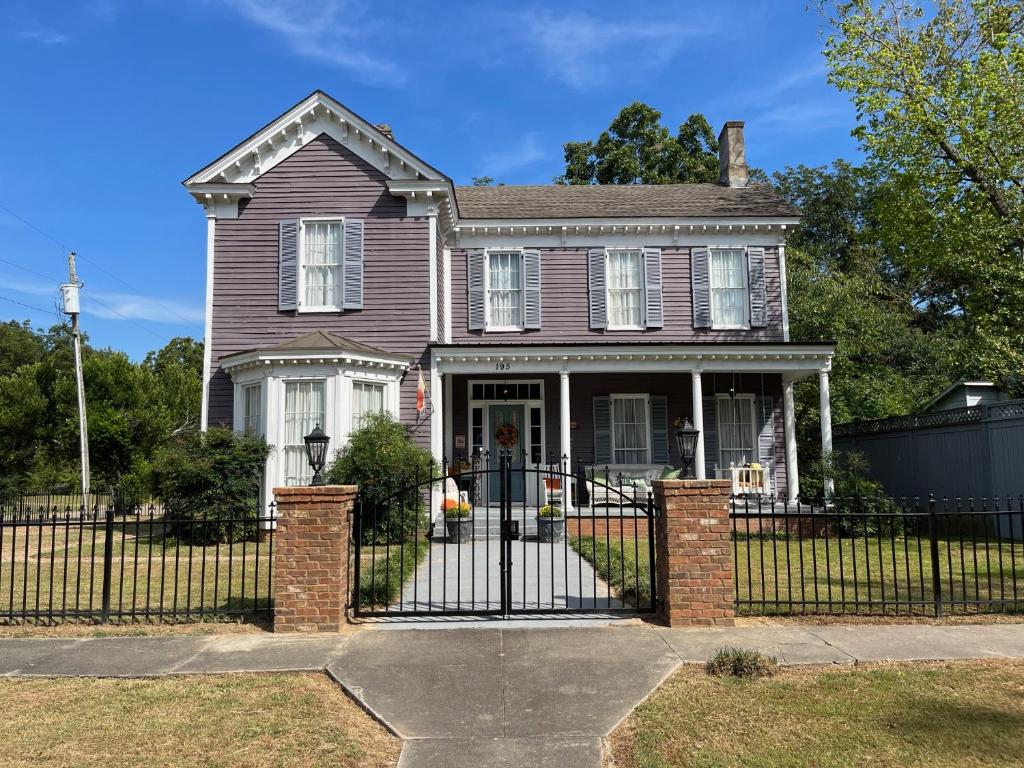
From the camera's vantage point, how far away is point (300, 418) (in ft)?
47.1

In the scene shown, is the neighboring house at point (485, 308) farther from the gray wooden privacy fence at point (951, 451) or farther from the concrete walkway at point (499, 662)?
the concrete walkway at point (499, 662)

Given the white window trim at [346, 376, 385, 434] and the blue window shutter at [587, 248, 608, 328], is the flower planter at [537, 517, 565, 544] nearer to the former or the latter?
the white window trim at [346, 376, 385, 434]

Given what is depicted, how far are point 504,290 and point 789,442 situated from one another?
789 centimetres

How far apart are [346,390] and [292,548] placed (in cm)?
746

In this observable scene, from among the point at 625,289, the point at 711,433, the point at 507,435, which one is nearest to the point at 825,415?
the point at 711,433

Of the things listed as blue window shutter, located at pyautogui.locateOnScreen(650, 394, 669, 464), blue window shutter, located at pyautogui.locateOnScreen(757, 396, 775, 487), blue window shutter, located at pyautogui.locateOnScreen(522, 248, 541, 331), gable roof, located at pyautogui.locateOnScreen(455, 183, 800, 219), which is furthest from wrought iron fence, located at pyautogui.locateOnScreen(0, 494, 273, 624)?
blue window shutter, located at pyautogui.locateOnScreen(757, 396, 775, 487)

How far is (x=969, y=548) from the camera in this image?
12.8m

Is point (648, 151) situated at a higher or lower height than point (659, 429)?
higher

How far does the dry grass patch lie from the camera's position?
14.1 ft

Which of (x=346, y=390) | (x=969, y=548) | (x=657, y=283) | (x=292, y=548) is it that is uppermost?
(x=657, y=283)

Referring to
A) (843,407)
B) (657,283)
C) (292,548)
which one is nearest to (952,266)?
(843,407)

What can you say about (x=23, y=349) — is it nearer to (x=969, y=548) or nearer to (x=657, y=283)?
(x=657, y=283)

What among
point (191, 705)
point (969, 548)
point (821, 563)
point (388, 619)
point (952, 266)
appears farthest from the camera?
point (952, 266)

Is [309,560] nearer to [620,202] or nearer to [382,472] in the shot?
[382,472]
